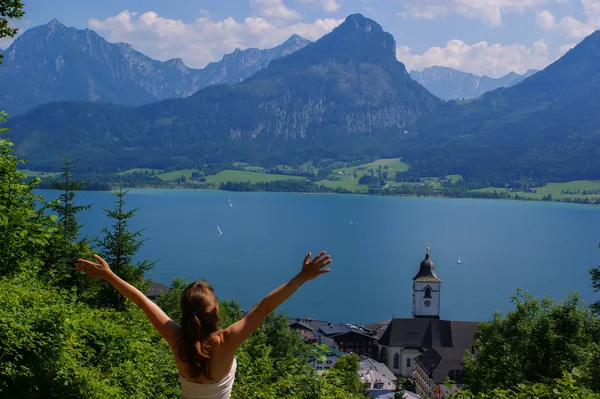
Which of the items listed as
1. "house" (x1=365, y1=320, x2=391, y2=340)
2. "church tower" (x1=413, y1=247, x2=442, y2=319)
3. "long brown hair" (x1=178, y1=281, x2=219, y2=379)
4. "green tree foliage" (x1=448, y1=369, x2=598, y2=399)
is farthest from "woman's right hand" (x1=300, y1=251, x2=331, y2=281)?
"house" (x1=365, y1=320, x2=391, y2=340)

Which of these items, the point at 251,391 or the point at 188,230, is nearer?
the point at 251,391

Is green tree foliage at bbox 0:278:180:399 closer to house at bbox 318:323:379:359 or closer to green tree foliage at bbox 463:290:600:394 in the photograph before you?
green tree foliage at bbox 463:290:600:394

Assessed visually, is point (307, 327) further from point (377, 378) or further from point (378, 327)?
point (377, 378)

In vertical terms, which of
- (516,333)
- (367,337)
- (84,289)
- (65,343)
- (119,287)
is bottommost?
(367,337)

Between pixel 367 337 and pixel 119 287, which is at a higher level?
pixel 119 287

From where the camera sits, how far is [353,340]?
180 feet

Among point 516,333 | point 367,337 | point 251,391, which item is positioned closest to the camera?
point 251,391

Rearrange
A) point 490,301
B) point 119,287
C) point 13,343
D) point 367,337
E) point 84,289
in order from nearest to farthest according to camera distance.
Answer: point 119,287 < point 13,343 < point 84,289 < point 367,337 < point 490,301

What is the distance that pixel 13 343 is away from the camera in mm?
6180

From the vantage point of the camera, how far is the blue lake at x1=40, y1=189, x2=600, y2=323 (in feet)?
241

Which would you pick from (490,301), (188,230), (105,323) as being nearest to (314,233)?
(188,230)

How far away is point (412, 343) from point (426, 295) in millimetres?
4856

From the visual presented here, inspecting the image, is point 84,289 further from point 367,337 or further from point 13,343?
point 367,337

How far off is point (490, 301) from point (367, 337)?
941 inches
